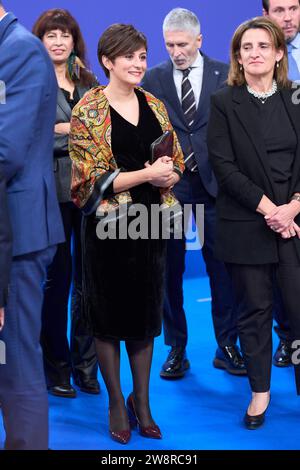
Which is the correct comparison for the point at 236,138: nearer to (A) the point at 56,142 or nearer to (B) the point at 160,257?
(B) the point at 160,257

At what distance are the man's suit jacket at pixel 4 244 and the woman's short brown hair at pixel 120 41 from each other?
1.07m

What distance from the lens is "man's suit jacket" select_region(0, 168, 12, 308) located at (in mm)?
2803

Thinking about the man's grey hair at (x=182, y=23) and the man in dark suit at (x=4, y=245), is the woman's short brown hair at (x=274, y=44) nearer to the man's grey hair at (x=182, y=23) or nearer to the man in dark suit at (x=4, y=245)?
the man's grey hair at (x=182, y=23)

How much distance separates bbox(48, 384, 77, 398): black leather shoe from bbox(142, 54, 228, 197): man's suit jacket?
1.18m

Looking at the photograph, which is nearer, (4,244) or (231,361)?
(4,244)

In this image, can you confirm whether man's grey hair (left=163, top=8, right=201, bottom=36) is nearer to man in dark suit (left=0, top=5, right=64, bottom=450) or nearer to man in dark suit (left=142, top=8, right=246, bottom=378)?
man in dark suit (left=142, top=8, right=246, bottom=378)

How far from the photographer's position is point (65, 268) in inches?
169

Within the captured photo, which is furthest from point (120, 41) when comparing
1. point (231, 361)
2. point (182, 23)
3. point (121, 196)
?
point (231, 361)

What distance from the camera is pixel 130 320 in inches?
147

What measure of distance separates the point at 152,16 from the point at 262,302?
11.7ft

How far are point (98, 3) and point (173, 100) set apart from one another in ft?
7.89

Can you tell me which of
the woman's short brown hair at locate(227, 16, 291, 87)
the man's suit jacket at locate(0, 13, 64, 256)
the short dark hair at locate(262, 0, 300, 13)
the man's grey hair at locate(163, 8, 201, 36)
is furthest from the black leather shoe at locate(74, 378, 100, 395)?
the short dark hair at locate(262, 0, 300, 13)

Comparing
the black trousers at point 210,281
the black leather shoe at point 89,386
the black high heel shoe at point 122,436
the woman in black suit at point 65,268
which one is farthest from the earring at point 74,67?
the black high heel shoe at point 122,436

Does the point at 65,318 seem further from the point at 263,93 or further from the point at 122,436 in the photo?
the point at 263,93
